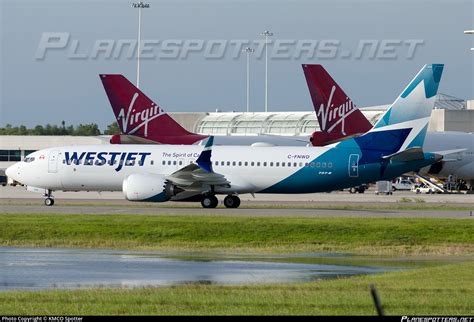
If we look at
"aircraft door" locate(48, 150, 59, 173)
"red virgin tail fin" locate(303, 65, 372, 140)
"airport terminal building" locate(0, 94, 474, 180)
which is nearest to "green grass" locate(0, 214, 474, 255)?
"aircraft door" locate(48, 150, 59, 173)

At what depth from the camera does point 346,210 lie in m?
50.6

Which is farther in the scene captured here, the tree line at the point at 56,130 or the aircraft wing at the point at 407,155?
the tree line at the point at 56,130

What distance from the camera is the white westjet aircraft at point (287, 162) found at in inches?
2089

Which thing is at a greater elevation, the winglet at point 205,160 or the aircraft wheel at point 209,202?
the winglet at point 205,160

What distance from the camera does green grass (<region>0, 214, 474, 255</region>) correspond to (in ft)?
114

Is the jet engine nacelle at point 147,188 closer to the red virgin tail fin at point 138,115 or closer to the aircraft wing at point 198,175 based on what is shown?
the aircraft wing at point 198,175

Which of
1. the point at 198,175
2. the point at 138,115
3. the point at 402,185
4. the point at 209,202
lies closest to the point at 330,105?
the point at 138,115

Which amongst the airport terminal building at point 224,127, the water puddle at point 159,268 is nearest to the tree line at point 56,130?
the airport terminal building at point 224,127

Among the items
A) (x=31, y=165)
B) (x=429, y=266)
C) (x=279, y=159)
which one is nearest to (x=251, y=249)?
(x=429, y=266)

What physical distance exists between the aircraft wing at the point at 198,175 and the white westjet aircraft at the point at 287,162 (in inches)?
6.4

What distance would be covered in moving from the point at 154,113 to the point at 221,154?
1764 centimetres

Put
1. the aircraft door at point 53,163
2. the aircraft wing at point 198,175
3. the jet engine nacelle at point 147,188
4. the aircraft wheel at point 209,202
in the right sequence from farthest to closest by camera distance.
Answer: the aircraft door at point 53,163
the aircraft wheel at point 209,202
the aircraft wing at point 198,175
the jet engine nacelle at point 147,188

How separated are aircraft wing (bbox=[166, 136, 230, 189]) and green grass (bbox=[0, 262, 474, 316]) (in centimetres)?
2869

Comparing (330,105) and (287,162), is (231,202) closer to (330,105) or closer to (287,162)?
(287,162)
